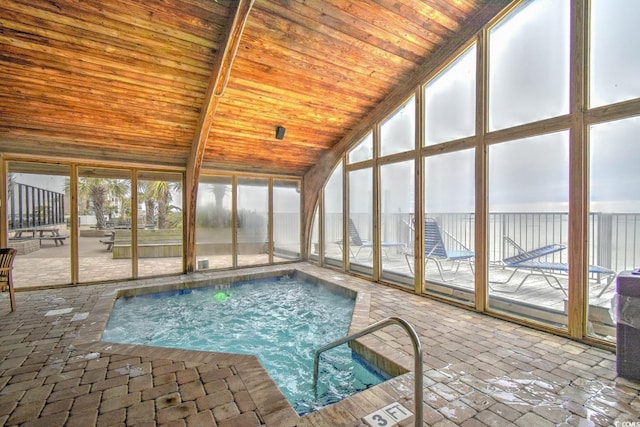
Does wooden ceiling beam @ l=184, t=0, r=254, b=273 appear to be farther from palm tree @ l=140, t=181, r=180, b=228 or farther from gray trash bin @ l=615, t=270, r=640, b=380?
gray trash bin @ l=615, t=270, r=640, b=380

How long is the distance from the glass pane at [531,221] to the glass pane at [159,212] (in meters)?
5.98

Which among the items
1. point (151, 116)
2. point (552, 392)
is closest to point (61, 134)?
point (151, 116)

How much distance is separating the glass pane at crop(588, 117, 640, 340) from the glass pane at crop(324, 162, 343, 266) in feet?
14.6

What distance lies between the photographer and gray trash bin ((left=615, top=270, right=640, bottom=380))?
236 centimetres

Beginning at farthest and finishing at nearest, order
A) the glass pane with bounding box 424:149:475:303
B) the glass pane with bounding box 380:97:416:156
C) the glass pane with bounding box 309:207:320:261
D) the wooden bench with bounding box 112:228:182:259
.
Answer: the glass pane with bounding box 309:207:320:261 → the wooden bench with bounding box 112:228:182:259 → the glass pane with bounding box 380:97:416:156 → the glass pane with bounding box 424:149:475:303

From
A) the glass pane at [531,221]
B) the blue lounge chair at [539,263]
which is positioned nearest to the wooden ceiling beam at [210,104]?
the glass pane at [531,221]

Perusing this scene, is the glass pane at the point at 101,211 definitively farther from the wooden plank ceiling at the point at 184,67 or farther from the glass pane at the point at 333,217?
the glass pane at the point at 333,217

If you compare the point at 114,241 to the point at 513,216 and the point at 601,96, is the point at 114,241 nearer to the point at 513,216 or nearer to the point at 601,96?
the point at 513,216

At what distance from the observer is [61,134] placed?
16.2 ft

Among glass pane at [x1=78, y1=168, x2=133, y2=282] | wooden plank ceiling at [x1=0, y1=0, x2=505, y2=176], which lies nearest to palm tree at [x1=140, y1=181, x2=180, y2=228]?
glass pane at [x1=78, y1=168, x2=133, y2=282]

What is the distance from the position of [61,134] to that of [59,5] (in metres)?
2.56

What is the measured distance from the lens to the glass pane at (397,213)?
5.36 metres

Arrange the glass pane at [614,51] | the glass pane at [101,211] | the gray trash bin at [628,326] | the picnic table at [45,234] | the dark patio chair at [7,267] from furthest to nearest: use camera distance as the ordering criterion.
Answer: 1. the picnic table at [45,234]
2. the glass pane at [101,211]
3. the dark patio chair at [7,267]
4. the glass pane at [614,51]
5. the gray trash bin at [628,326]

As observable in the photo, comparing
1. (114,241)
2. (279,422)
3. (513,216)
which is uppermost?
(513,216)
